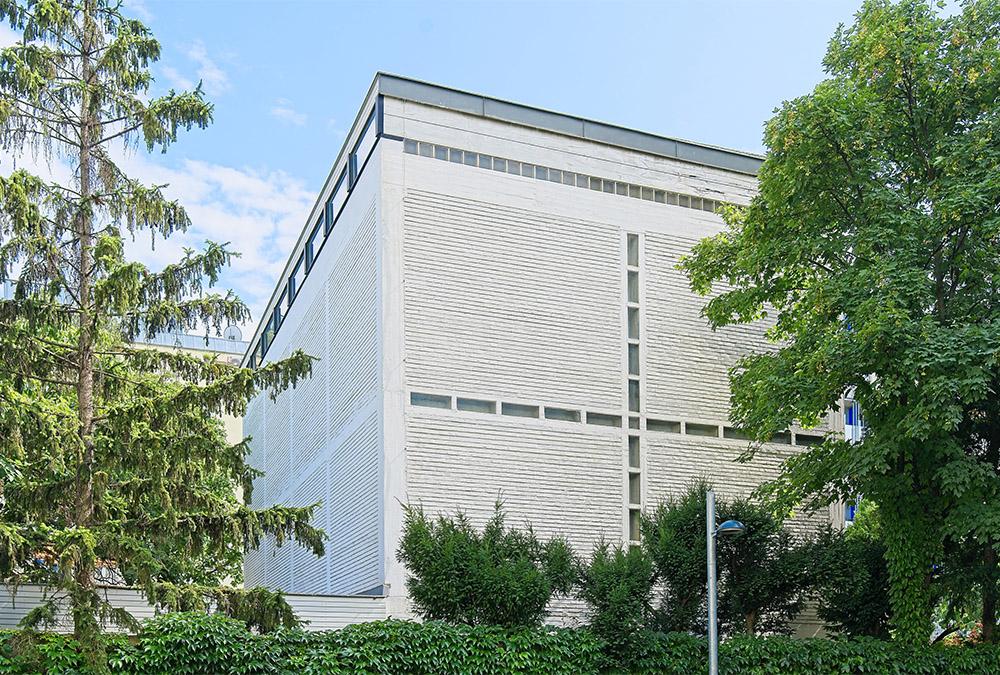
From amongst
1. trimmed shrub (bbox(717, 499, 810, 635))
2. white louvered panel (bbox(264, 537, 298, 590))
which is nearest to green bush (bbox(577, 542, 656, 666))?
trimmed shrub (bbox(717, 499, 810, 635))

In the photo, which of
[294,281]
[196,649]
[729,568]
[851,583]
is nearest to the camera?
[196,649]

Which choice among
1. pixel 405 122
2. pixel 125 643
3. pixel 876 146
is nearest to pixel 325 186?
pixel 405 122

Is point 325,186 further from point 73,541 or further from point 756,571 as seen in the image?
point 73,541

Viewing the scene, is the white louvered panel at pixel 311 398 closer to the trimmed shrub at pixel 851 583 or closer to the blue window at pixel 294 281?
the blue window at pixel 294 281

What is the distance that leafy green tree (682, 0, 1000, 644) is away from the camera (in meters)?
24.0

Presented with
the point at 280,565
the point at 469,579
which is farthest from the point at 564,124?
the point at 280,565

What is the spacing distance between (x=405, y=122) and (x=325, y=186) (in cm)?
777

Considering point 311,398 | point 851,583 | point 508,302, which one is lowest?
point 851,583

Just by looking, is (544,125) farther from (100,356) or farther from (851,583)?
(100,356)

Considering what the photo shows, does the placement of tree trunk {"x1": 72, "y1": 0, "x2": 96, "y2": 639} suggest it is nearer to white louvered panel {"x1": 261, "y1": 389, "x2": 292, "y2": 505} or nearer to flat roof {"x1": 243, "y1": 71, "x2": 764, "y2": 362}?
flat roof {"x1": 243, "y1": 71, "x2": 764, "y2": 362}

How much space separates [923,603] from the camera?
84.5 ft

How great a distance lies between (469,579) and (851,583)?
32.3ft

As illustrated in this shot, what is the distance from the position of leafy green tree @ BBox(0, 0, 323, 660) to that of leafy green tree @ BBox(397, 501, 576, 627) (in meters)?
3.70

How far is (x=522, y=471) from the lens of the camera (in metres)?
29.9
